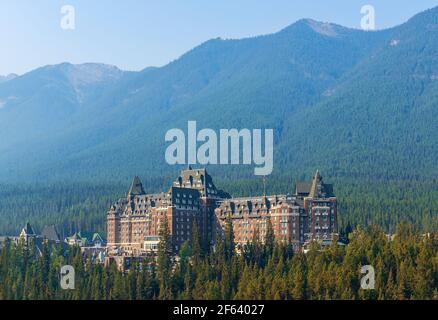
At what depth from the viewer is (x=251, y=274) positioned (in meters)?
105

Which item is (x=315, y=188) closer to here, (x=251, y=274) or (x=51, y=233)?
(x=251, y=274)

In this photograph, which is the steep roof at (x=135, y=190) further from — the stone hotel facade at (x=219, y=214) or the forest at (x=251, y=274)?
the forest at (x=251, y=274)

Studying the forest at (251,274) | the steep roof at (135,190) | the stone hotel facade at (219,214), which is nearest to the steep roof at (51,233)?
the stone hotel facade at (219,214)

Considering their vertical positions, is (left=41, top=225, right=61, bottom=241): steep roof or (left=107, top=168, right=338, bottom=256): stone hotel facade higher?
(left=107, top=168, right=338, bottom=256): stone hotel facade

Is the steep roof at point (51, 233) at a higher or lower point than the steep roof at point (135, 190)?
lower

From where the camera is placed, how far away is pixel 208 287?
338 ft

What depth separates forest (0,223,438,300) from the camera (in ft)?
327

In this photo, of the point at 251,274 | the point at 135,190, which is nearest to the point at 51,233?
the point at 135,190

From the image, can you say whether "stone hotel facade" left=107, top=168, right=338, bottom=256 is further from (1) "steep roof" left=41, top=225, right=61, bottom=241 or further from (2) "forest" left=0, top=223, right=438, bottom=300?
(1) "steep roof" left=41, top=225, right=61, bottom=241

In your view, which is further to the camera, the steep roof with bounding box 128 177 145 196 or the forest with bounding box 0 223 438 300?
the steep roof with bounding box 128 177 145 196

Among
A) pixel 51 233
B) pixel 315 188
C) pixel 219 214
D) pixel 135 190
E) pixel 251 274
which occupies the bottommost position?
pixel 251 274

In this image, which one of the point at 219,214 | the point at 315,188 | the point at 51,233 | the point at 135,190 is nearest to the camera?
the point at 315,188

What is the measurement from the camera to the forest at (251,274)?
99812mm

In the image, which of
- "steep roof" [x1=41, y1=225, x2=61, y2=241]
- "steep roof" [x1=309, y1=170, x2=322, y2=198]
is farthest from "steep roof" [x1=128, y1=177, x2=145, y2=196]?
"steep roof" [x1=309, y1=170, x2=322, y2=198]
